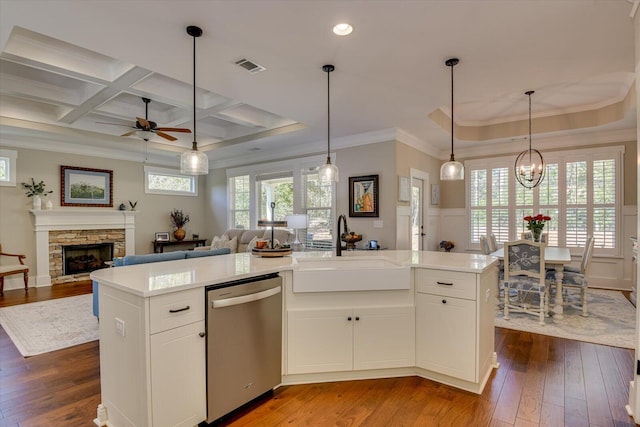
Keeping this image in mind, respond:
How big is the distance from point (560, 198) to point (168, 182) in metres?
8.53

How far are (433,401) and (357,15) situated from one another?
9.33 feet

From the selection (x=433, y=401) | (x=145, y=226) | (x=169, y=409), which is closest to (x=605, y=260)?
(x=433, y=401)

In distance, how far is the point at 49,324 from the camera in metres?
3.97

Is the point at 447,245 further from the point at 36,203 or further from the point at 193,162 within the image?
the point at 36,203

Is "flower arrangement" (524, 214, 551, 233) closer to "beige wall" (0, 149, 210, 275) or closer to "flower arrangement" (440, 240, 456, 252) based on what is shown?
"flower arrangement" (440, 240, 456, 252)

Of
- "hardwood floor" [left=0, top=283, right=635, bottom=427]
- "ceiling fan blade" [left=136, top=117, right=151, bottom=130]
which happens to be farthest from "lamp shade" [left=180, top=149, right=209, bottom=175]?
"ceiling fan blade" [left=136, top=117, right=151, bottom=130]

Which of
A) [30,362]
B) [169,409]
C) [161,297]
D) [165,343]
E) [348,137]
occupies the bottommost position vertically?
[30,362]

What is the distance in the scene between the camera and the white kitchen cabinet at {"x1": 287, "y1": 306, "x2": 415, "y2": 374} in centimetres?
251

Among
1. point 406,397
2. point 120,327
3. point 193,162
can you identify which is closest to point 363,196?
point 193,162

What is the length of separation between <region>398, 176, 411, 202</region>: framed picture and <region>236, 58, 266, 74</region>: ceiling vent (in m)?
3.05

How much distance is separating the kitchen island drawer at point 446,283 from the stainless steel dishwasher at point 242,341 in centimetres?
114

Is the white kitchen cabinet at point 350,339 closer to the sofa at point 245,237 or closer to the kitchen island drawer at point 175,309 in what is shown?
the kitchen island drawer at point 175,309

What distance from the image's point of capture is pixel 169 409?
1.84 metres

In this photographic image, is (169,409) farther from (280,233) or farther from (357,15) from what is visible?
Answer: (280,233)
